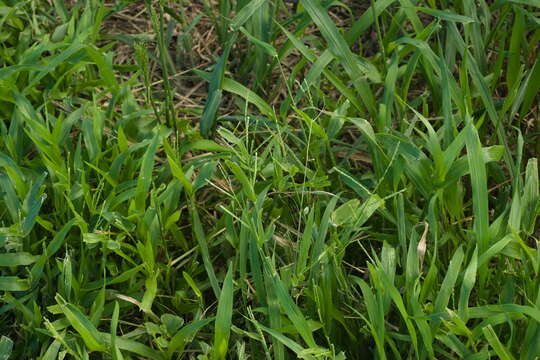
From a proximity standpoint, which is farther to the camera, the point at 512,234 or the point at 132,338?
the point at 132,338

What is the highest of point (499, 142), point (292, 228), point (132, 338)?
point (499, 142)

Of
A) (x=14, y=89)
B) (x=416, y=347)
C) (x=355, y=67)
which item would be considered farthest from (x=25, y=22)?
(x=416, y=347)

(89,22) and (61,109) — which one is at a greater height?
(89,22)

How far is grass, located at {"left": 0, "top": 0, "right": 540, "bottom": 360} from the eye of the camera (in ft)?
5.08

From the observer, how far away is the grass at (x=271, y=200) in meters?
1.55

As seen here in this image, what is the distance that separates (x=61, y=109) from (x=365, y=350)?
975 millimetres

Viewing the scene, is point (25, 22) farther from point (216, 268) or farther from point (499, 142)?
point (499, 142)

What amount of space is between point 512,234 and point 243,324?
0.55 m

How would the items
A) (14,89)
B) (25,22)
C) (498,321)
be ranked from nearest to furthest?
(498,321) → (14,89) → (25,22)

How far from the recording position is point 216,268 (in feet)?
6.02

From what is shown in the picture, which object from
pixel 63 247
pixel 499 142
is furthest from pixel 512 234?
pixel 63 247

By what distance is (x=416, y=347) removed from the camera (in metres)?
1.48

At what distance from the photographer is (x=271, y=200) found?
1772 millimetres

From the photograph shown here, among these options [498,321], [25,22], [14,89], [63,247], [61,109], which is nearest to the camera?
[498,321]
